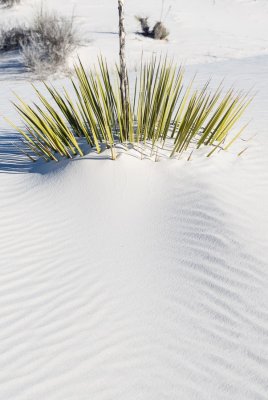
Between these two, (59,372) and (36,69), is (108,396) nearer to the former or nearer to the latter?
(59,372)

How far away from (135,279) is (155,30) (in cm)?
1125

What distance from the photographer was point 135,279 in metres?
3.31

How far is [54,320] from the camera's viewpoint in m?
2.99

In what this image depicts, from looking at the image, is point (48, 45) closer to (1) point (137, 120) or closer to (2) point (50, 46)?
(2) point (50, 46)

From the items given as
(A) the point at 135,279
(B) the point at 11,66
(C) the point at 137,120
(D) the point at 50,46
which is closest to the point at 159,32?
(D) the point at 50,46

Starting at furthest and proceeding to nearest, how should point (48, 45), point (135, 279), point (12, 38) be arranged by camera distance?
point (12, 38) → point (48, 45) → point (135, 279)

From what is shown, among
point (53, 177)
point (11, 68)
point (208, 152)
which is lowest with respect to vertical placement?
point (11, 68)

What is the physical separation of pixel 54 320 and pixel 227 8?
17444 millimetres

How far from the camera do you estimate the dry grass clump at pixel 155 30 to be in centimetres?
1308

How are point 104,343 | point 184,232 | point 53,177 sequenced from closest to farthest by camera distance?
point 104,343 → point 184,232 → point 53,177

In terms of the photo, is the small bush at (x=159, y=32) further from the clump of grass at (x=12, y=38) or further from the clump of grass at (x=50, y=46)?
the clump of grass at (x=12, y=38)

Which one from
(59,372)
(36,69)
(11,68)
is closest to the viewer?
(59,372)

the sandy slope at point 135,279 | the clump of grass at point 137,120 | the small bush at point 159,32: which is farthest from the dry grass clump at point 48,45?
the sandy slope at point 135,279

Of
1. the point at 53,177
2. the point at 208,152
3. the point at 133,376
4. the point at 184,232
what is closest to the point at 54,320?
the point at 133,376
